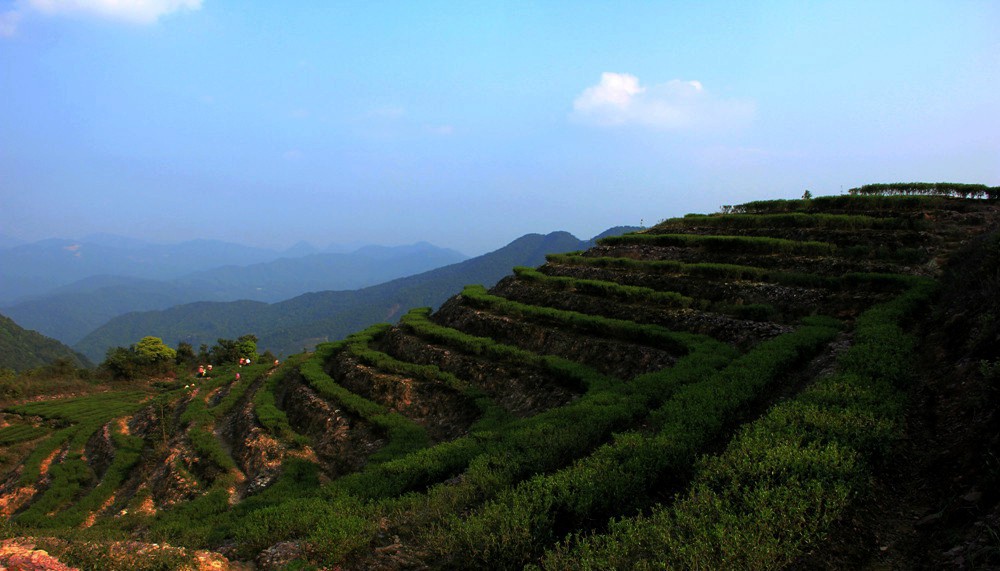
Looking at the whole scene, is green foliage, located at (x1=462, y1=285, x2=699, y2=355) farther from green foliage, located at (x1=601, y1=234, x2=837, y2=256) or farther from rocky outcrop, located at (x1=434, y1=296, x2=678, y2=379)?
green foliage, located at (x1=601, y1=234, x2=837, y2=256)

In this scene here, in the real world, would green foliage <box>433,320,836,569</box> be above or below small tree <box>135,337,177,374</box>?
above

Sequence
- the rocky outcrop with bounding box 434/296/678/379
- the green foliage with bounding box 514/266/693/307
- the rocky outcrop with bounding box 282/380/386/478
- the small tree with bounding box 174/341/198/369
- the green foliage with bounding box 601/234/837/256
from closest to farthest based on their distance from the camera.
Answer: the rocky outcrop with bounding box 434/296/678/379, the rocky outcrop with bounding box 282/380/386/478, the green foliage with bounding box 514/266/693/307, the green foliage with bounding box 601/234/837/256, the small tree with bounding box 174/341/198/369

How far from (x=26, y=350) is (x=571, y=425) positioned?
189 m

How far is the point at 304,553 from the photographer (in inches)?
349

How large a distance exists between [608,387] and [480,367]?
7781 millimetres

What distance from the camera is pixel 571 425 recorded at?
13.0 meters

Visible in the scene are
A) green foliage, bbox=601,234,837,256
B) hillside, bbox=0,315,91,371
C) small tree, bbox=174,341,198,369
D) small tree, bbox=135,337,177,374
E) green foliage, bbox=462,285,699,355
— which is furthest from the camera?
hillside, bbox=0,315,91,371

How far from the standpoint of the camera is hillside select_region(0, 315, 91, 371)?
124 metres

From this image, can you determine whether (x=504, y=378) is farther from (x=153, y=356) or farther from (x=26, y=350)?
(x=26, y=350)

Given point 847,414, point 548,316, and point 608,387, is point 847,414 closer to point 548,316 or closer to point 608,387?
point 608,387

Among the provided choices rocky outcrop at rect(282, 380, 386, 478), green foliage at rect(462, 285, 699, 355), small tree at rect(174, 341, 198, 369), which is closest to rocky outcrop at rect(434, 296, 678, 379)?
green foliage at rect(462, 285, 699, 355)

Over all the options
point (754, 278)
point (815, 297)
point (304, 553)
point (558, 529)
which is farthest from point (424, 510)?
point (754, 278)

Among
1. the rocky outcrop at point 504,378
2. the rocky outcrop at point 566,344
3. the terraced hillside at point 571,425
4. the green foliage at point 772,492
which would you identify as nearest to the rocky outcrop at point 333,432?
the terraced hillside at point 571,425

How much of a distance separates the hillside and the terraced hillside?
399 ft
